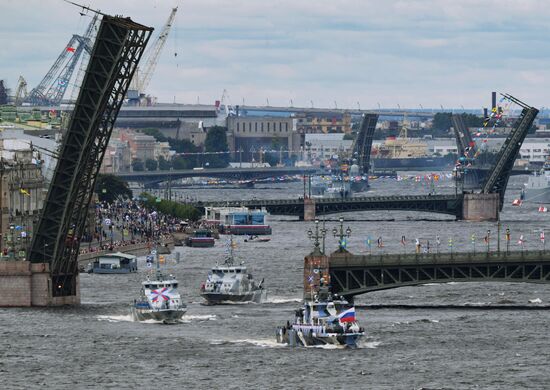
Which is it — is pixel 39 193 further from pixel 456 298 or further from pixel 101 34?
pixel 101 34

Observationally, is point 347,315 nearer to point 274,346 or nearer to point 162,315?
point 274,346

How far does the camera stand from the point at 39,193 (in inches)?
5527

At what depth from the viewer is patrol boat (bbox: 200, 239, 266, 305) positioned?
344 feet

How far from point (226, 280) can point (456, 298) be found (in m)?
10.5

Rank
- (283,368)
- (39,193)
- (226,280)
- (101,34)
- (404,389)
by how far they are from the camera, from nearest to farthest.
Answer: (404,389) < (283,368) < (101,34) < (226,280) < (39,193)

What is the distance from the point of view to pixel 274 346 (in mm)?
86000

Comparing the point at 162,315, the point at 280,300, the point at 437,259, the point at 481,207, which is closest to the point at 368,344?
the point at 162,315

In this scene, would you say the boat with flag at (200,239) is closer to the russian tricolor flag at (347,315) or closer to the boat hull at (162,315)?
the boat hull at (162,315)

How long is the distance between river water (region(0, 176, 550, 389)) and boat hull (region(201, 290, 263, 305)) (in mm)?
720

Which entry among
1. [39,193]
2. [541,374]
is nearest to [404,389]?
[541,374]

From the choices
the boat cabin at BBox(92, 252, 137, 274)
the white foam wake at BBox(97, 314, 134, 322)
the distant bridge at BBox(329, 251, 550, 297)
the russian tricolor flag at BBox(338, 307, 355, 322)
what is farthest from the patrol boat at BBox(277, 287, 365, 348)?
the boat cabin at BBox(92, 252, 137, 274)

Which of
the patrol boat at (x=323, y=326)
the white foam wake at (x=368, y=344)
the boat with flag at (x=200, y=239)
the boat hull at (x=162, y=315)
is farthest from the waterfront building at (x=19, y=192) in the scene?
the white foam wake at (x=368, y=344)

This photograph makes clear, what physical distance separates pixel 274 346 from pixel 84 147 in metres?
13.5

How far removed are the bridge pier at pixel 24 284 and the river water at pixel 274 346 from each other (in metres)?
0.79
